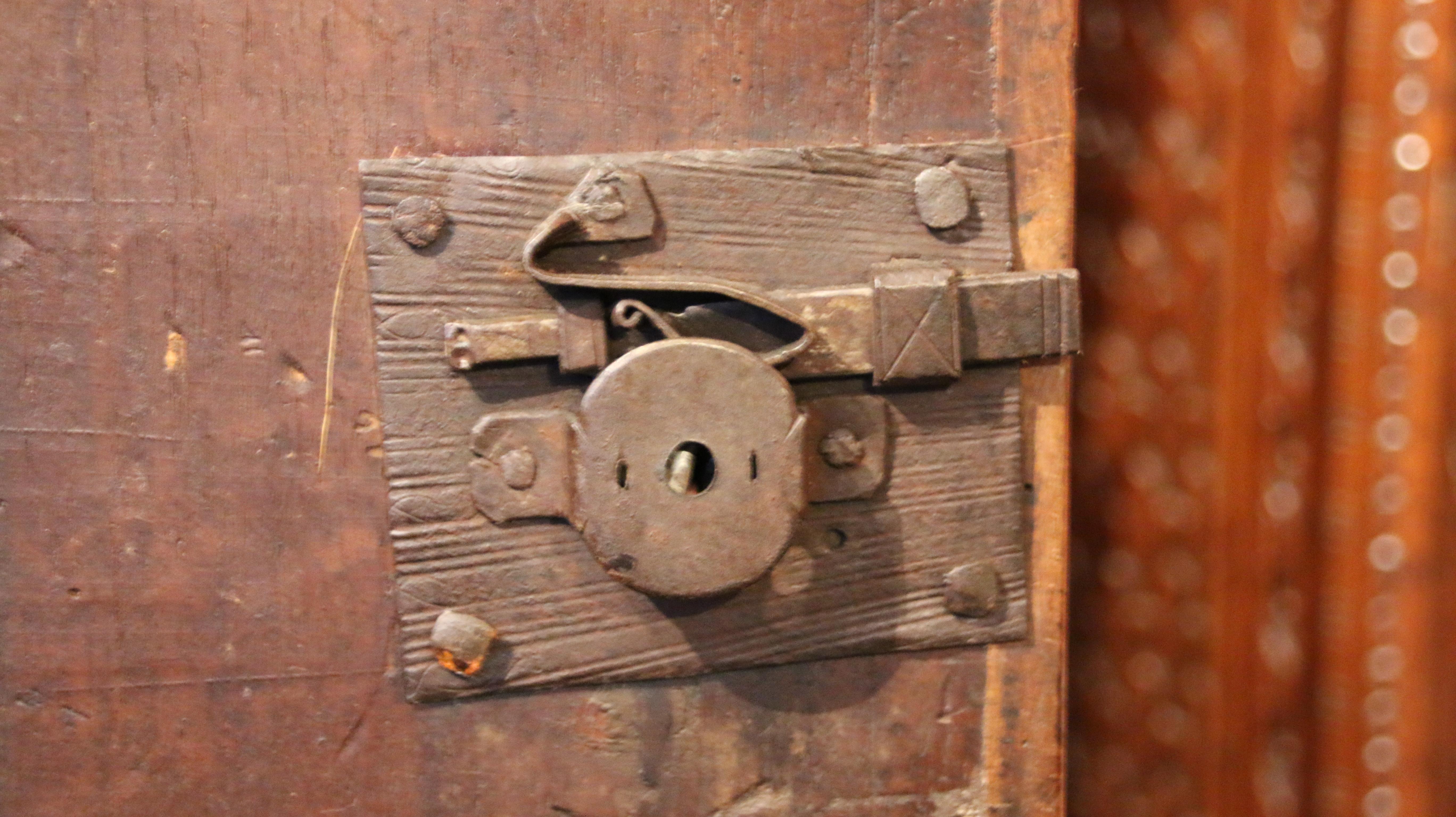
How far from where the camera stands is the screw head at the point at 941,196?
0.60 metres

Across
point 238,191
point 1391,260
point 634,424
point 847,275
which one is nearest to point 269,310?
point 238,191

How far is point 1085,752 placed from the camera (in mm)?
789

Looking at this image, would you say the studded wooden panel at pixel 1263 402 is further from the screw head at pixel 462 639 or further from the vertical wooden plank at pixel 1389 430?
the screw head at pixel 462 639

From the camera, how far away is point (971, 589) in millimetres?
623

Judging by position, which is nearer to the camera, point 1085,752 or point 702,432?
point 702,432

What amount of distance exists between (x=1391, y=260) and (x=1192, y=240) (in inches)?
5.7

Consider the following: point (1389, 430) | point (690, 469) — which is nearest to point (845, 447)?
point (690, 469)

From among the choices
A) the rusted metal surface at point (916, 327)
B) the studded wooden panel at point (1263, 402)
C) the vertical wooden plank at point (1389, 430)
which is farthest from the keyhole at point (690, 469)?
the vertical wooden plank at point (1389, 430)

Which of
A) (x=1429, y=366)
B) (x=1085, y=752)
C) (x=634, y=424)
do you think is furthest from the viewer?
(x=1085, y=752)

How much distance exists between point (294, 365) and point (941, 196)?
1.48ft

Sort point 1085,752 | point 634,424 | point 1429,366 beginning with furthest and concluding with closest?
point 1085,752, point 1429,366, point 634,424

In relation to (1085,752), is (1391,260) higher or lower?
higher

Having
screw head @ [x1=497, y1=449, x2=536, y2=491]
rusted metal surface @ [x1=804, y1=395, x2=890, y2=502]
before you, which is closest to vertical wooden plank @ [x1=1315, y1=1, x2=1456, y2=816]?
rusted metal surface @ [x1=804, y1=395, x2=890, y2=502]

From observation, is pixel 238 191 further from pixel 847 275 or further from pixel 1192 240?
pixel 1192 240
